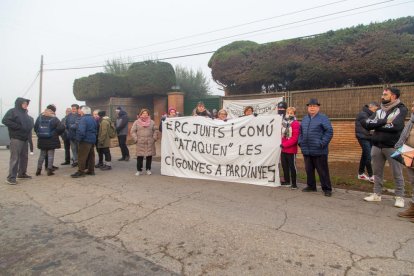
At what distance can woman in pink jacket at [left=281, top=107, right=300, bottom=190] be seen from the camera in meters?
6.76

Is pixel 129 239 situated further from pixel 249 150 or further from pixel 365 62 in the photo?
pixel 365 62

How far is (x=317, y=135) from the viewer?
6.24 metres

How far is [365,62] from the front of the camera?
11.1m

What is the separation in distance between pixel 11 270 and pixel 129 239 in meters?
1.26

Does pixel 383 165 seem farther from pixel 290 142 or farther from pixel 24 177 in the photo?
pixel 24 177

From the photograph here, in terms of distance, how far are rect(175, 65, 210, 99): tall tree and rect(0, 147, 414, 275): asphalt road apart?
700 inches

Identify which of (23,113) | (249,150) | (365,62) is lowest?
(249,150)

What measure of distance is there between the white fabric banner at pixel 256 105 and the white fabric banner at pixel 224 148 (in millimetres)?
5551

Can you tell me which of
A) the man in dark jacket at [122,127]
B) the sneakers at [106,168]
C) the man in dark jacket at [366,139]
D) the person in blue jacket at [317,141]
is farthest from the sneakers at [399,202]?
the man in dark jacket at [122,127]

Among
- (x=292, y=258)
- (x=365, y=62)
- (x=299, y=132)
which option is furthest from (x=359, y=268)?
(x=365, y=62)

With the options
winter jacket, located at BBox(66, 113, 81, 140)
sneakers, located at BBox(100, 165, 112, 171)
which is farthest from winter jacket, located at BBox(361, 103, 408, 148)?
winter jacket, located at BBox(66, 113, 81, 140)

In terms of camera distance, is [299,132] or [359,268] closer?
[359,268]

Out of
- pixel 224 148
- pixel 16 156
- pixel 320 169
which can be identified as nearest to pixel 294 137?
pixel 320 169

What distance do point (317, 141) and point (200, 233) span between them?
3.13 meters
